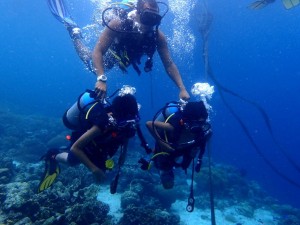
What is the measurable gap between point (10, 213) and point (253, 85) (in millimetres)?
140966

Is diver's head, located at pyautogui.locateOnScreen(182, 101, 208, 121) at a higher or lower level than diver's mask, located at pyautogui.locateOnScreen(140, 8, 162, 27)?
lower

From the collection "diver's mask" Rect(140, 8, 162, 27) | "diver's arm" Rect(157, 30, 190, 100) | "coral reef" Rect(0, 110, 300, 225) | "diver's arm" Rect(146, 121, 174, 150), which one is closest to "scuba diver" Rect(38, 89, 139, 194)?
"diver's arm" Rect(146, 121, 174, 150)

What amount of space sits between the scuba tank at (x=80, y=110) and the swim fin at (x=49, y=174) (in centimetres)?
122

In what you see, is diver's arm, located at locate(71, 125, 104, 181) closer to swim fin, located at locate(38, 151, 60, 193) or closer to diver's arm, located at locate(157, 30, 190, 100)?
swim fin, located at locate(38, 151, 60, 193)

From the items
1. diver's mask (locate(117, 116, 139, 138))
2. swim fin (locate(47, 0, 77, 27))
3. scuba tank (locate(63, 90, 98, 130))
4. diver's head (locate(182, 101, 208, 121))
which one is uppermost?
swim fin (locate(47, 0, 77, 27))

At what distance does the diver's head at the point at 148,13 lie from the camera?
5.46m

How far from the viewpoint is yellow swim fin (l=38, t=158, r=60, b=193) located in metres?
5.88

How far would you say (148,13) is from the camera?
5438 mm

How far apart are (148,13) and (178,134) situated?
8.05ft

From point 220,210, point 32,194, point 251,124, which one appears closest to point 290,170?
point 251,124

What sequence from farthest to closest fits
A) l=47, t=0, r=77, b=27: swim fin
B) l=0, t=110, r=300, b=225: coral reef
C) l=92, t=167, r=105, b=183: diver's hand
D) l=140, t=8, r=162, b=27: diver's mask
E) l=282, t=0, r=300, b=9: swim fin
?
1. l=47, t=0, r=77, b=27: swim fin
2. l=282, t=0, r=300, b=9: swim fin
3. l=0, t=110, r=300, b=225: coral reef
4. l=140, t=8, r=162, b=27: diver's mask
5. l=92, t=167, r=105, b=183: diver's hand

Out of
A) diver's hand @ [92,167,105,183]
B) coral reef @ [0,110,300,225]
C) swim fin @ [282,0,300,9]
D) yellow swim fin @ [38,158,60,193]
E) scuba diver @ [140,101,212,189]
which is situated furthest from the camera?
swim fin @ [282,0,300,9]

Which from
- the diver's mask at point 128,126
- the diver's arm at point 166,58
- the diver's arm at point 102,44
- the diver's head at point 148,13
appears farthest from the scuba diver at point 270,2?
the diver's mask at point 128,126

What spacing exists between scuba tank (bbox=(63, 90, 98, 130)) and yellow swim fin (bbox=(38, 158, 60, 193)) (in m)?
1.23
